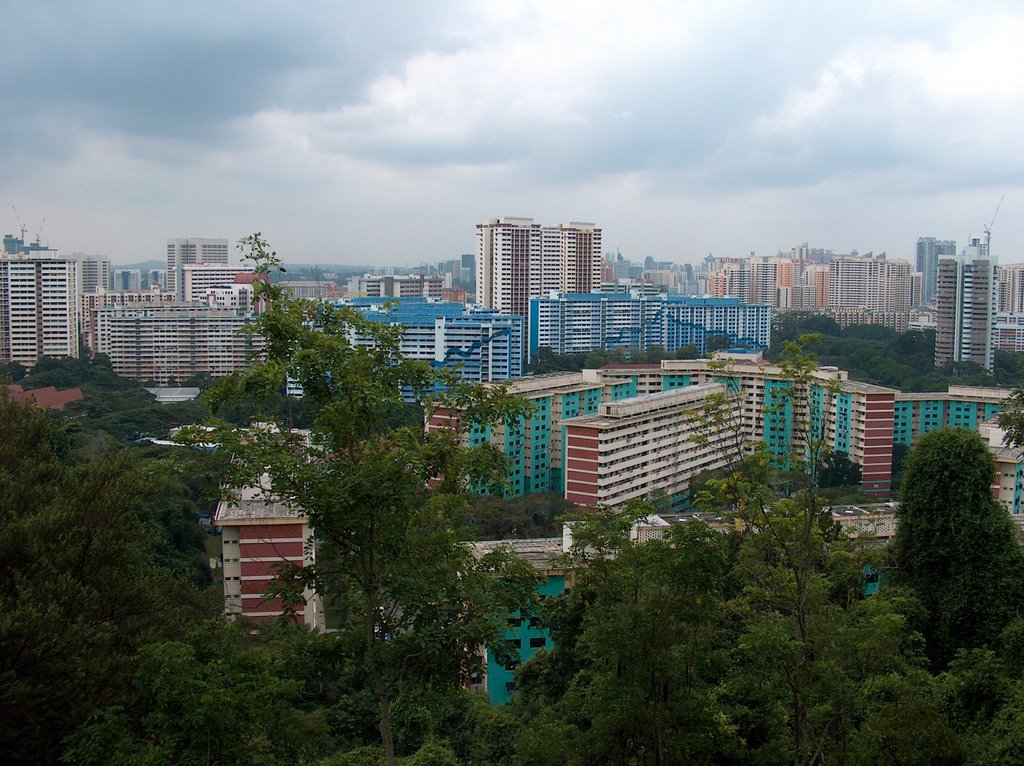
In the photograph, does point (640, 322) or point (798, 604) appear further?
point (640, 322)

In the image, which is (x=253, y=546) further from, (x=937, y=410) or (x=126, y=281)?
(x=126, y=281)

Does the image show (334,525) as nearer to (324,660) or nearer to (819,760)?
(324,660)

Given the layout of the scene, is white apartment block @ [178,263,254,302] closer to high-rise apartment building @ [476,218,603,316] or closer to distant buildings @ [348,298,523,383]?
high-rise apartment building @ [476,218,603,316]

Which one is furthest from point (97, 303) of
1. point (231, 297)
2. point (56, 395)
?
point (56, 395)

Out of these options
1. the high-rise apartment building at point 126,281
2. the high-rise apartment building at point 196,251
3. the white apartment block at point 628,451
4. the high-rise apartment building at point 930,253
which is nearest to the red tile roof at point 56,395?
the white apartment block at point 628,451

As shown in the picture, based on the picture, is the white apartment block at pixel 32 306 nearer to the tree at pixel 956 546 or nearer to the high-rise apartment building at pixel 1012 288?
the tree at pixel 956 546

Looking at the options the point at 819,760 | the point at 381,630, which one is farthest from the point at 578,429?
A: the point at 381,630
